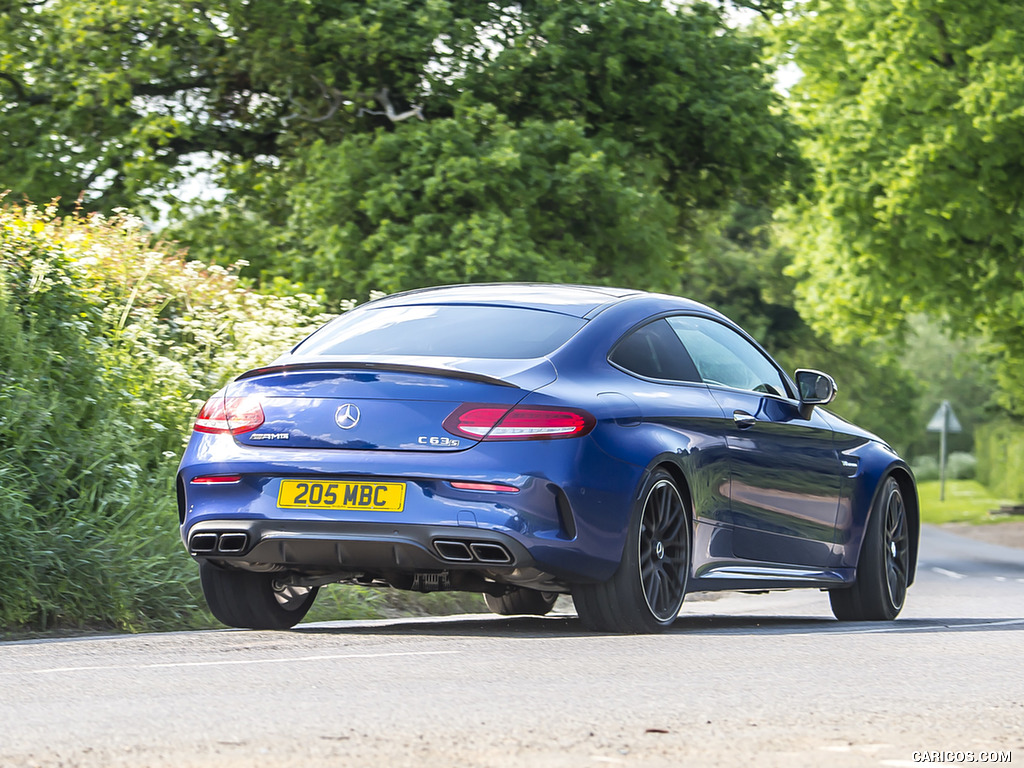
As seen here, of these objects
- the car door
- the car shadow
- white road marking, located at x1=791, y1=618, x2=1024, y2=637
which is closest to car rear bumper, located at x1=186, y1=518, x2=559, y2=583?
the car shadow

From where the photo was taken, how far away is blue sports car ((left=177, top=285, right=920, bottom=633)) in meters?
7.05

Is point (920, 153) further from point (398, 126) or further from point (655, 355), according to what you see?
point (655, 355)

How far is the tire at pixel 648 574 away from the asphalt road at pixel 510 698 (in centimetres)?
13

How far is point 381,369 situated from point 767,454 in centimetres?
234

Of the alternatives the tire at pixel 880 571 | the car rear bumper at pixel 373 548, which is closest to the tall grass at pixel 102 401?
the car rear bumper at pixel 373 548

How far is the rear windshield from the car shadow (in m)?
1.32

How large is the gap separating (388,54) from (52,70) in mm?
4694

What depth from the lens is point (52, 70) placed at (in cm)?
2183

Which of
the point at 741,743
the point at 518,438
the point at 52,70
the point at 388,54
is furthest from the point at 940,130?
the point at 741,743

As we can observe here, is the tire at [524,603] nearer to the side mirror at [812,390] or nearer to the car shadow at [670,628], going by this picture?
the car shadow at [670,628]

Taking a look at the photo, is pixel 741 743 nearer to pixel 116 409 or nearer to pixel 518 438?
pixel 518 438

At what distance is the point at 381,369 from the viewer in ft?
23.9

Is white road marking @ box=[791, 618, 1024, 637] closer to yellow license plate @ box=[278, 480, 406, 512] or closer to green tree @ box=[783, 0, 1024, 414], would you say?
yellow license plate @ box=[278, 480, 406, 512]

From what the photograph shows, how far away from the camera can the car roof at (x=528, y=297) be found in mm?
8016
